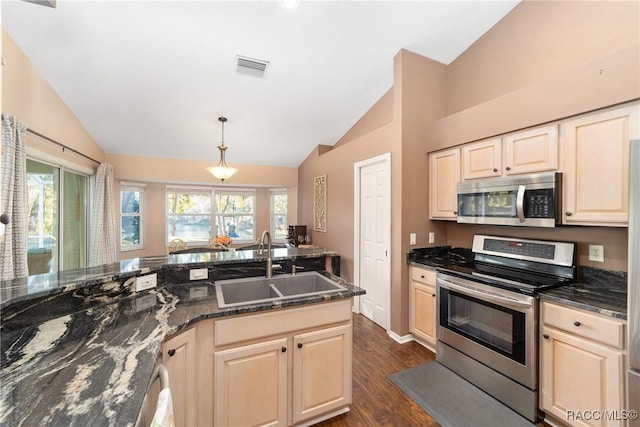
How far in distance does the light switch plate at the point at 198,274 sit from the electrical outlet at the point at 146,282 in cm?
22

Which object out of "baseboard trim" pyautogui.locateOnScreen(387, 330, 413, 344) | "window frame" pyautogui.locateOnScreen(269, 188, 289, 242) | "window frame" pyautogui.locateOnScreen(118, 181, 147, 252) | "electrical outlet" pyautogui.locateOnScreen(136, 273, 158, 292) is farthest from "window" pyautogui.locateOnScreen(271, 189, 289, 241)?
"electrical outlet" pyautogui.locateOnScreen(136, 273, 158, 292)

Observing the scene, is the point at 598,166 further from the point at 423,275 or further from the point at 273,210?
the point at 273,210

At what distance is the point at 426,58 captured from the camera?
3.17m

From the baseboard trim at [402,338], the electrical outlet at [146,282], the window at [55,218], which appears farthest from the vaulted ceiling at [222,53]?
the baseboard trim at [402,338]

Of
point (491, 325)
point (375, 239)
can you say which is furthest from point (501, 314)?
point (375, 239)

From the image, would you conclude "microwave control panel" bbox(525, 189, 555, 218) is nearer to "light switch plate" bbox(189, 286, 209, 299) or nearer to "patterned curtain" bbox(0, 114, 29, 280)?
"light switch plate" bbox(189, 286, 209, 299)

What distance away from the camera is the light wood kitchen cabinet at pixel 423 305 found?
2.71 metres

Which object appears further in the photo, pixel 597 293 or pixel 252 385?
pixel 597 293

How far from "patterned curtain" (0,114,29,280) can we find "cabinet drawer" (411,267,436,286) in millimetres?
3529

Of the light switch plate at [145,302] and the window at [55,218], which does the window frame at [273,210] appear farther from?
the light switch plate at [145,302]

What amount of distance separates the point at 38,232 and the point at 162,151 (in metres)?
2.18

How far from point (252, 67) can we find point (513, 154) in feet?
9.15

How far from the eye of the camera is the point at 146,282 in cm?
180

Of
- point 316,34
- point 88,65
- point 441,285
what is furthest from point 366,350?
point 88,65
